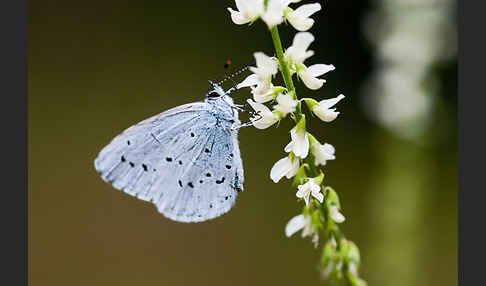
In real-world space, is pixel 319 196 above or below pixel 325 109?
below

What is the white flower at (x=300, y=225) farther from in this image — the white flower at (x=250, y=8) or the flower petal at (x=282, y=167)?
the white flower at (x=250, y=8)

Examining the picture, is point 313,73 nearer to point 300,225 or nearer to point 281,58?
point 281,58

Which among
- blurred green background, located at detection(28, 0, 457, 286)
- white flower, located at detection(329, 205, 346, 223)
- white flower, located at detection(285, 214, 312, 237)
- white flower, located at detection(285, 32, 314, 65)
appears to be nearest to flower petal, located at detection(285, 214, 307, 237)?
white flower, located at detection(285, 214, 312, 237)

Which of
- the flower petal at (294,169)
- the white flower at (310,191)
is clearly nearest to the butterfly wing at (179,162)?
the flower petal at (294,169)

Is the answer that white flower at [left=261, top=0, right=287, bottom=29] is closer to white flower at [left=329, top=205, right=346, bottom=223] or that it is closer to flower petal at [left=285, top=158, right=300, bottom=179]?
flower petal at [left=285, top=158, right=300, bottom=179]

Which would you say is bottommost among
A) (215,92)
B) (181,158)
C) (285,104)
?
(181,158)

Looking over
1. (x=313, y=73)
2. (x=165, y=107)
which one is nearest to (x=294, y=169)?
(x=313, y=73)

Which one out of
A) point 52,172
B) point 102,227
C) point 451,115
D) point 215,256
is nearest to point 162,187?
point 451,115
